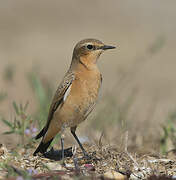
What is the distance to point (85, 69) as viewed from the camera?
623 centimetres

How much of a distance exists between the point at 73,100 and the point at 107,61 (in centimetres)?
1003

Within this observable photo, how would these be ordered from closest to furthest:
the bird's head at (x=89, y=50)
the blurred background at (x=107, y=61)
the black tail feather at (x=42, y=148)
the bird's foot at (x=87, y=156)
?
the bird's foot at (x=87, y=156)
the black tail feather at (x=42, y=148)
the bird's head at (x=89, y=50)
the blurred background at (x=107, y=61)

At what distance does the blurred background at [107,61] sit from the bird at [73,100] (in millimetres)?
538

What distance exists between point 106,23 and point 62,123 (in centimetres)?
1525

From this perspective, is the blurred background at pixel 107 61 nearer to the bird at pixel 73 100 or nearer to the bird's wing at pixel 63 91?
the bird at pixel 73 100

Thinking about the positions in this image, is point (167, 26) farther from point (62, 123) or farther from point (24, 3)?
point (62, 123)

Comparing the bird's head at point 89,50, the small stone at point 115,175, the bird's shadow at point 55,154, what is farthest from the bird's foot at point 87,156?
the bird's head at point 89,50

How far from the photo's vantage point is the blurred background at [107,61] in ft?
26.7

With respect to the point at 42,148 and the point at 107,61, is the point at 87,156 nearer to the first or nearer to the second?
the point at 42,148

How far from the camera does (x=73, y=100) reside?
5.95 metres

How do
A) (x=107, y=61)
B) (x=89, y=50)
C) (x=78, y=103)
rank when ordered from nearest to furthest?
(x=78, y=103)
(x=89, y=50)
(x=107, y=61)

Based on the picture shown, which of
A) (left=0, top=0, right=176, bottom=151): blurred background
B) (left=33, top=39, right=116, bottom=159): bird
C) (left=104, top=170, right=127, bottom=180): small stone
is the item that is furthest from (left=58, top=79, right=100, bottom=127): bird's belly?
(left=104, top=170, right=127, bottom=180): small stone

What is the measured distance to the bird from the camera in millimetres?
5941

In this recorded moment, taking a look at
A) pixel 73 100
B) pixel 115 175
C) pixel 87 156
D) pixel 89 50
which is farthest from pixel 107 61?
pixel 115 175
